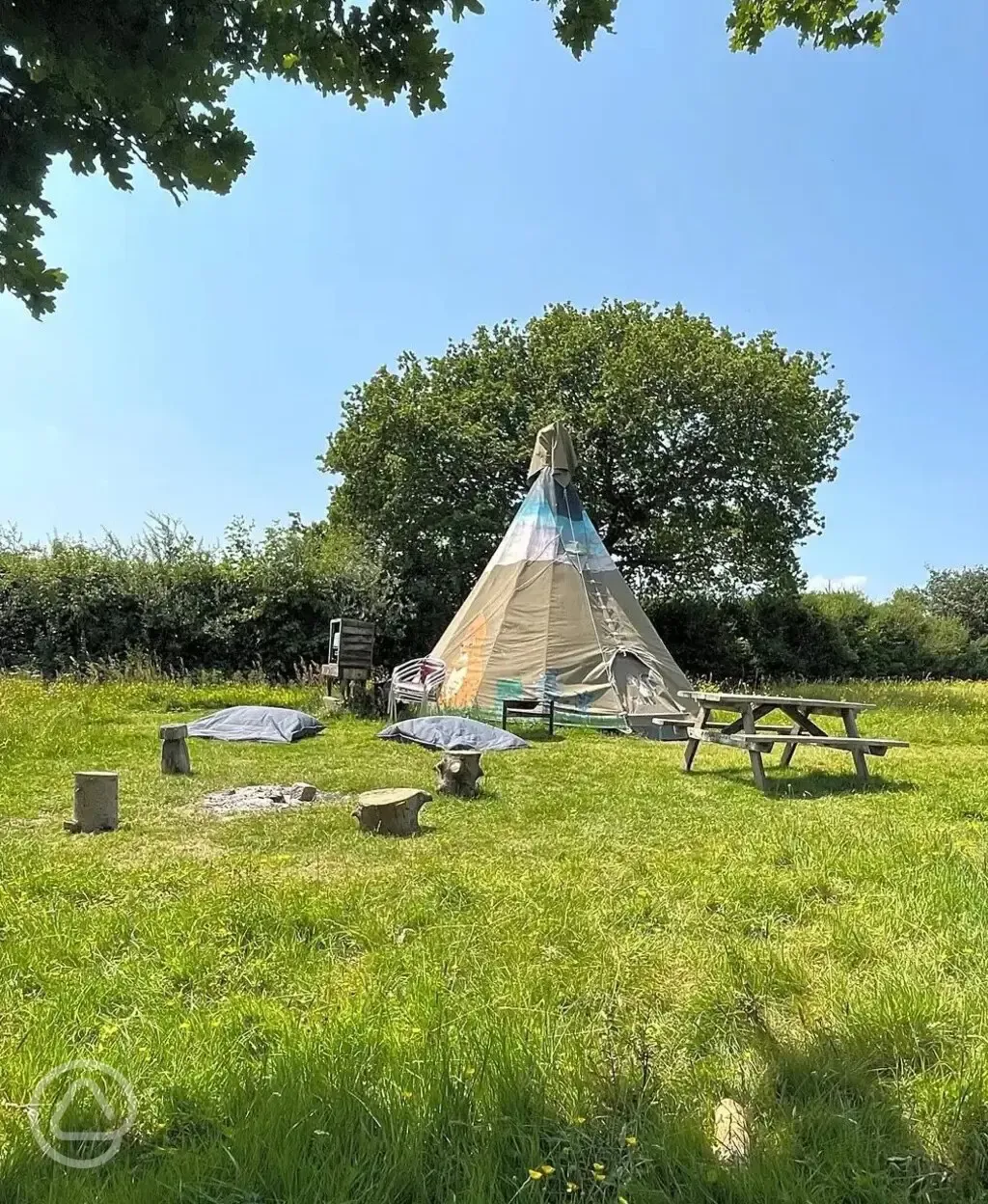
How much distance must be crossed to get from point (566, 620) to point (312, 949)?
25.1 ft

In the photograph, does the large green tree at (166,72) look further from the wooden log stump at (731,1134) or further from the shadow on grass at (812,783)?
the shadow on grass at (812,783)

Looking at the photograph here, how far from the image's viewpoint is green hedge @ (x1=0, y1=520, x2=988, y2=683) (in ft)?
43.5

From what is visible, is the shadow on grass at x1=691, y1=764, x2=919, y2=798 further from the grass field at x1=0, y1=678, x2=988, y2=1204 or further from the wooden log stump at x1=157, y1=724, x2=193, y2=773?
the wooden log stump at x1=157, y1=724, x2=193, y2=773

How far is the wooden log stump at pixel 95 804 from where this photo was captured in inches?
179

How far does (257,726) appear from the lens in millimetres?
8367

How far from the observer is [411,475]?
1617 centimetres

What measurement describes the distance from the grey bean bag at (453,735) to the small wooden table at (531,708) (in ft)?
2.51

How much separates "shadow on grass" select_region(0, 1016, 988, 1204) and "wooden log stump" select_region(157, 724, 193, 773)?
4606 millimetres

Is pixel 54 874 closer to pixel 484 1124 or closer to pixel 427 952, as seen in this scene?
pixel 427 952

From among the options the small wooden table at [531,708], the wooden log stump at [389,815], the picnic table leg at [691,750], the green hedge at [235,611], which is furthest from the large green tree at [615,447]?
the wooden log stump at [389,815]

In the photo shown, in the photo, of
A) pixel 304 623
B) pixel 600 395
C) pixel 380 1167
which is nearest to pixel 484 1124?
pixel 380 1167

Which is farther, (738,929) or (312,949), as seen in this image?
(738,929)

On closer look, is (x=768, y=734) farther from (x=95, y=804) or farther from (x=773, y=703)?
(x=95, y=804)

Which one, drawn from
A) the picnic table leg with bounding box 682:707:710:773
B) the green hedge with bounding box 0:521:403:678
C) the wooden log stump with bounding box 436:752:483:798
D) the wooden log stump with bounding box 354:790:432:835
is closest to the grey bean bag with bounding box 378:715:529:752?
the picnic table leg with bounding box 682:707:710:773
